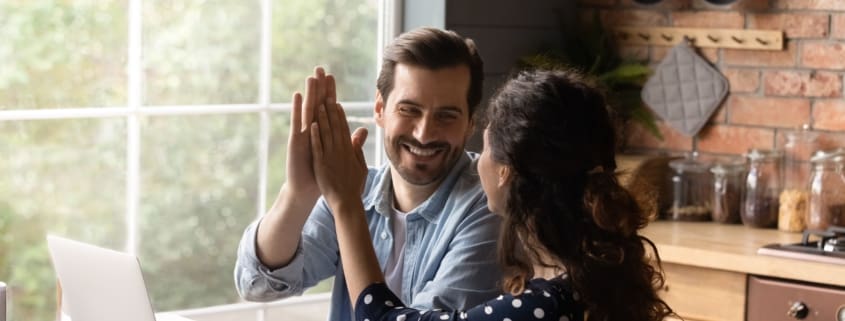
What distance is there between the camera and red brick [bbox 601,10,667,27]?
4.18m

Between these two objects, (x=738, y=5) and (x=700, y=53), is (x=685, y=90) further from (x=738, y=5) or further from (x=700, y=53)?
(x=738, y=5)

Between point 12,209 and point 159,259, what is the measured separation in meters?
0.46

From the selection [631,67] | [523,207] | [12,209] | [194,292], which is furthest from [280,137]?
[523,207]

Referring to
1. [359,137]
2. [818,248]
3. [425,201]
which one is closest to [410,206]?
[425,201]

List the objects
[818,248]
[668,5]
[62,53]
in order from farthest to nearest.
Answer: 1. [668,5]
2. [818,248]
3. [62,53]

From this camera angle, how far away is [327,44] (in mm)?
3826

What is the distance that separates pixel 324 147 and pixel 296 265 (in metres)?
0.42

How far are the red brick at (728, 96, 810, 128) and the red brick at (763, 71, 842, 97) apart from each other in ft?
0.08

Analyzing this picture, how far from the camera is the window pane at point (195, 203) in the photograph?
11.2 ft

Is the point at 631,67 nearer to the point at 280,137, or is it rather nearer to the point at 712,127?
the point at 712,127

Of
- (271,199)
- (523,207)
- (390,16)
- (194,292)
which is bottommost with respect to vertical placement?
(194,292)

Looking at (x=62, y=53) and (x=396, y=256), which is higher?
(x=62, y=53)

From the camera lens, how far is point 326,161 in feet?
6.91

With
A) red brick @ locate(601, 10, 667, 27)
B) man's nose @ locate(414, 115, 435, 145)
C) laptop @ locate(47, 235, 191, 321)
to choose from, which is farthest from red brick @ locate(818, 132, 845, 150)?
laptop @ locate(47, 235, 191, 321)
